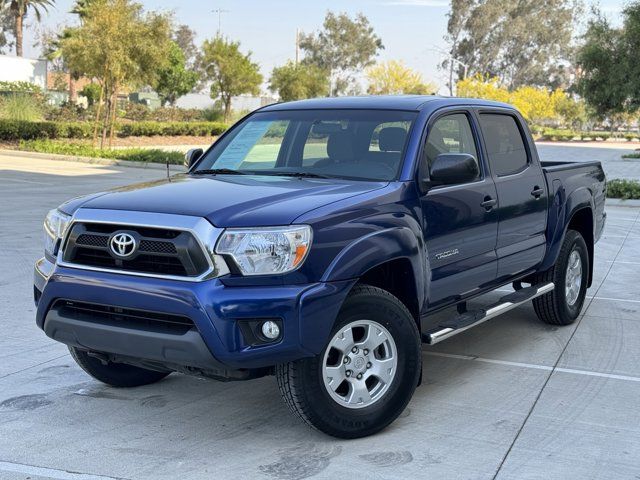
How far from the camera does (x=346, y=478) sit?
4.23 meters

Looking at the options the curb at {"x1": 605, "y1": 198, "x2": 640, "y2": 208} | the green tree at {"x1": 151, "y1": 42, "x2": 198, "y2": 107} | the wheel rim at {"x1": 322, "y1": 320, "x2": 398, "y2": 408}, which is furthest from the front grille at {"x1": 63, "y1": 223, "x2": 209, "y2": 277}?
the green tree at {"x1": 151, "y1": 42, "x2": 198, "y2": 107}

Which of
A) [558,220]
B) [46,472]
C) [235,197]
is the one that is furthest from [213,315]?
[558,220]

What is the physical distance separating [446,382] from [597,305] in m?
3.15

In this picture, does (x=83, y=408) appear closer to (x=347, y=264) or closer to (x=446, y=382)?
(x=347, y=264)

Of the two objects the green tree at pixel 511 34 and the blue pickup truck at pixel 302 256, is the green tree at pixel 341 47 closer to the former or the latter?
the green tree at pixel 511 34

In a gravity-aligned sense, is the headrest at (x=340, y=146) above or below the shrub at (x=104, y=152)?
above

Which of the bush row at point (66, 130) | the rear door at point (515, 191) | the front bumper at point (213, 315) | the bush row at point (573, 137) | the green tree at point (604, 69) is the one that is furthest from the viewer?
the bush row at point (573, 137)

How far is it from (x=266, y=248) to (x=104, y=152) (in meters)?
25.0

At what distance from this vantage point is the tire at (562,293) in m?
7.25

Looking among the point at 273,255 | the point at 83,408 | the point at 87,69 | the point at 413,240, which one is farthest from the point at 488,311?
the point at 87,69

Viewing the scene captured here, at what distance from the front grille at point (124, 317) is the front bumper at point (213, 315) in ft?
0.17

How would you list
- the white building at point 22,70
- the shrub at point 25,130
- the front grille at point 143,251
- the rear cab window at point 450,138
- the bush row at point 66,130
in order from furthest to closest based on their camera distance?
the white building at point 22,70 < the bush row at point 66,130 < the shrub at point 25,130 < the rear cab window at point 450,138 < the front grille at point 143,251

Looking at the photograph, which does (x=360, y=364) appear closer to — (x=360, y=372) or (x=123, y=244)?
(x=360, y=372)

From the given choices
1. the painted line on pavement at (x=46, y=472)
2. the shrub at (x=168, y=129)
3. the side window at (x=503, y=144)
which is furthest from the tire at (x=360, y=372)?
the shrub at (x=168, y=129)
